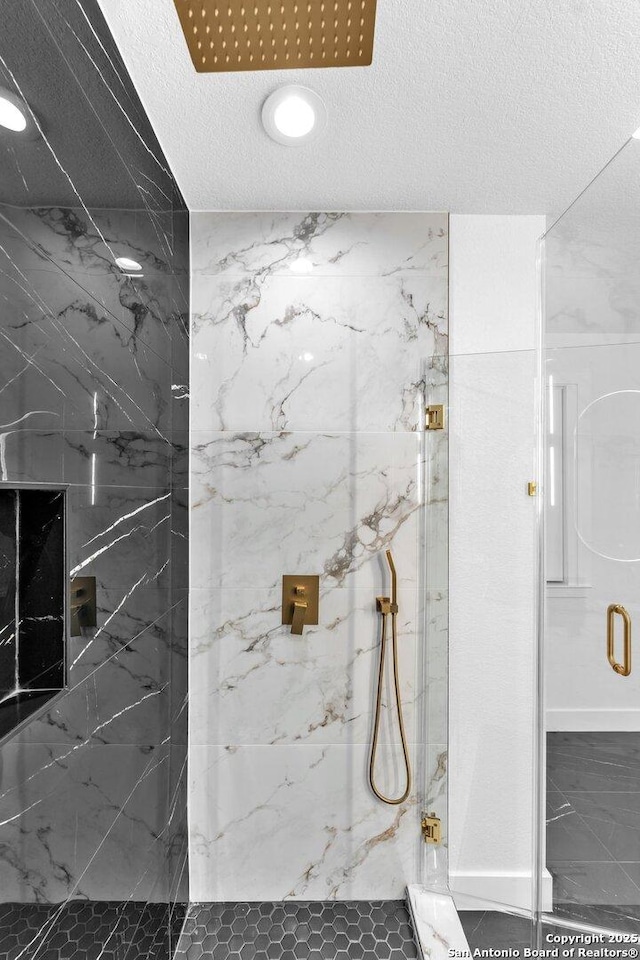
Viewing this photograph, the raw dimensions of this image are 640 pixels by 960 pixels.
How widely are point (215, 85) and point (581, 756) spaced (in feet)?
5.71

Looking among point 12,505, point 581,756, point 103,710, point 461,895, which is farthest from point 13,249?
point 461,895

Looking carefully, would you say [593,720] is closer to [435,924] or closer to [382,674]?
[382,674]

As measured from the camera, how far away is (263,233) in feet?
6.57

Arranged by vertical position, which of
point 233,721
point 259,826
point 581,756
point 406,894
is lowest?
point 406,894

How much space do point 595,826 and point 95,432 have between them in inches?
48.2

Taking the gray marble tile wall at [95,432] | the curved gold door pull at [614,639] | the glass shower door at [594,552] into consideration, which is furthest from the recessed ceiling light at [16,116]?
the curved gold door pull at [614,639]

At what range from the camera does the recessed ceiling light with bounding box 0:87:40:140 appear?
77 centimetres

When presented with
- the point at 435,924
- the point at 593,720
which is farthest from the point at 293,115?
the point at 435,924

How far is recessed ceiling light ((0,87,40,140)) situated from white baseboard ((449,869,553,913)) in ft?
7.54

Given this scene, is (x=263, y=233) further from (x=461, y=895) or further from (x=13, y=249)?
(x=461, y=895)

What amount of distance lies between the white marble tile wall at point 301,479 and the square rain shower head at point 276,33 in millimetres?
697

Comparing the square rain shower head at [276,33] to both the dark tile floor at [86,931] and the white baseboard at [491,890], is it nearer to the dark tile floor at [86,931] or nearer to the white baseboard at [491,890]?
the dark tile floor at [86,931]

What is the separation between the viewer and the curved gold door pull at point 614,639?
922 mm

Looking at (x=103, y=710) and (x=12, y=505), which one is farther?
(x=103, y=710)
